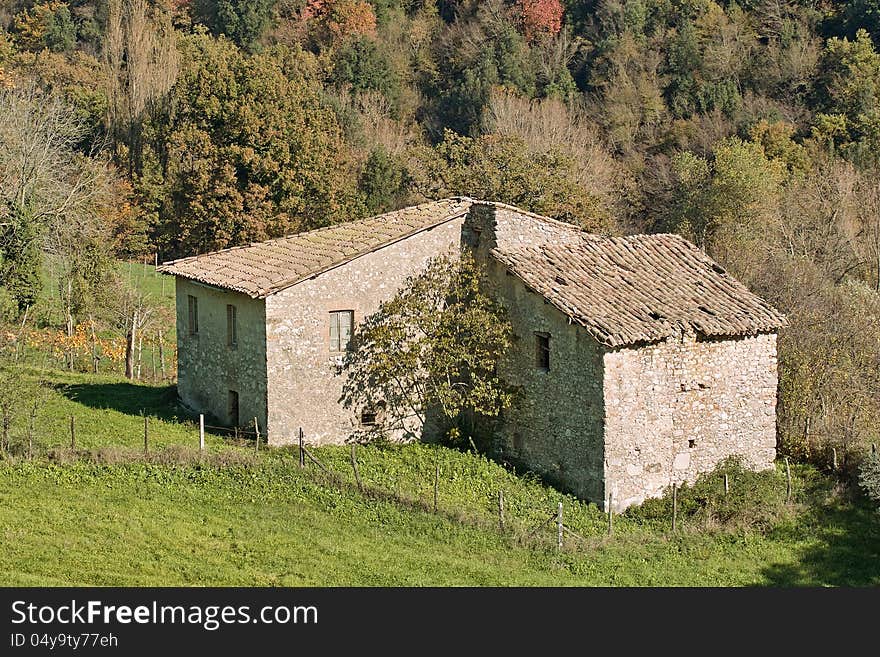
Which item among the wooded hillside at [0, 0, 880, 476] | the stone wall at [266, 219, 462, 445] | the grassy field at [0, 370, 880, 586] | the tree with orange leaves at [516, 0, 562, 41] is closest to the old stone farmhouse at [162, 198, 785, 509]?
the stone wall at [266, 219, 462, 445]

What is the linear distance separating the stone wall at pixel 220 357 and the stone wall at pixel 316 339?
0.29m

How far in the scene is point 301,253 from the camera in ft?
77.5

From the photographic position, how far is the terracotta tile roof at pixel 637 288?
2119 cm

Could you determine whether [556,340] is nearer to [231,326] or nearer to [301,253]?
[301,253]

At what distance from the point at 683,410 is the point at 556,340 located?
8.85 feet

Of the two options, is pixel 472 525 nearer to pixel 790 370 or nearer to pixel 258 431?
pixel 258 431

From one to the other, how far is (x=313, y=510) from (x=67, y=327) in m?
20.1

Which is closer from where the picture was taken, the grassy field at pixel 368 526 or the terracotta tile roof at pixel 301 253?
the grassy field at pixel 368 526

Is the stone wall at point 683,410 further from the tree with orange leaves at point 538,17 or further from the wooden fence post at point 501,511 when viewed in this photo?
the tree with orange leaves at point 538,17

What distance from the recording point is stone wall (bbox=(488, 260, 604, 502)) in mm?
21062

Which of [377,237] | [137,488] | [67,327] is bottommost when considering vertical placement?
[67,327]

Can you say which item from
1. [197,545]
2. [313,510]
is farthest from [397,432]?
[197,545]

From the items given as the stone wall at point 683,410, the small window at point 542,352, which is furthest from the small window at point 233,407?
the stone wall at point 683,410

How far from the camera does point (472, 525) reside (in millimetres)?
19141
